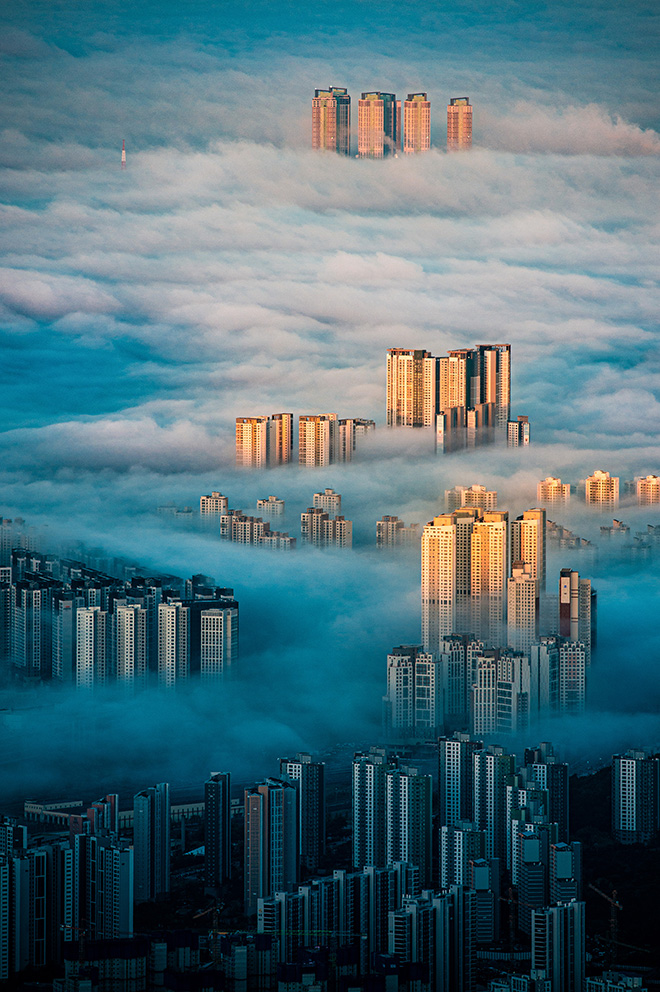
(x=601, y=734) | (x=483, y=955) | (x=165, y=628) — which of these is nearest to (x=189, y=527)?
(x=165, y=628)

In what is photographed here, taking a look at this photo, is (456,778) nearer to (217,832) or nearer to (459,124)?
(217,832)

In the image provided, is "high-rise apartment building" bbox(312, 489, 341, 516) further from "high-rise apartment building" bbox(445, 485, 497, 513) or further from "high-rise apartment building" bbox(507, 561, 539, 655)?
"high-rise apartment building" bbox(507, 561, 539, 655)

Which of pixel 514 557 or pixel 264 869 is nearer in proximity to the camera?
pixel 264 869

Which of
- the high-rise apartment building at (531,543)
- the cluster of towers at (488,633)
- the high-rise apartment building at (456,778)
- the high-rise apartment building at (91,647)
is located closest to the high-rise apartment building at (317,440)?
the cluster of towers at (488,633)

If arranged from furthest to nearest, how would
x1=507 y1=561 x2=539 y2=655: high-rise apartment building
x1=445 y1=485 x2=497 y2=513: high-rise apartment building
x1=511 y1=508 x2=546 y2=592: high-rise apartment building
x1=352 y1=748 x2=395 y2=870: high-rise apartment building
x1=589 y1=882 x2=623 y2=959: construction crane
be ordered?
x1=445 y1=485 x2=497 y2=513: high-rise apartment building → x1=511 y1=508 x2=546 y2=592: high-rise apartment building → x1=507 y1=561 x2=539 y2=655: high-rise apartment building → x1=352 y1=748 x2=395 y2=870: high-rise apartment building → x1=589 y1=882 x2=623 y2=959: construction crane

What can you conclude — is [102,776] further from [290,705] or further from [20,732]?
[290,705]

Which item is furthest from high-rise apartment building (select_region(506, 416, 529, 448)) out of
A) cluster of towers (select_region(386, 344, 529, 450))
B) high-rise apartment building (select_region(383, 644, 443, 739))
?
high-rise apartment building (select_region(383, 644, 443, 739))

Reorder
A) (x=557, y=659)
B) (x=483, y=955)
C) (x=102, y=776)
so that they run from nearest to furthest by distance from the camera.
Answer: (x=483, y=955)
(x=102, y=776)
(x=557, y=659)
